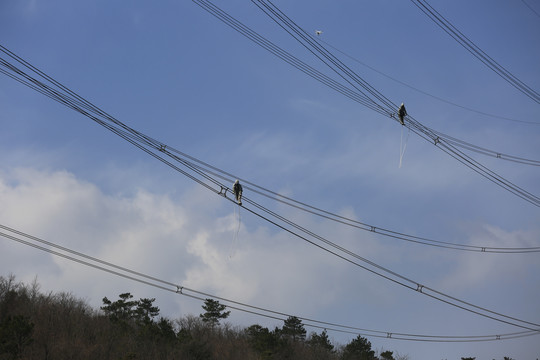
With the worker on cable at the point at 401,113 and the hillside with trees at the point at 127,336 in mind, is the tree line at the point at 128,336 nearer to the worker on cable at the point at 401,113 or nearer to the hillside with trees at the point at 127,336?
the hillside with trees at the point at 127,336

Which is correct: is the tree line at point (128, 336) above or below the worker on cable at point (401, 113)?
below

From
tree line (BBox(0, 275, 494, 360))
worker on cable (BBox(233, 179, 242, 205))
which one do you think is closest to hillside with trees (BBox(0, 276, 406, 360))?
tree line (BBox(0, 275, 494, 360))

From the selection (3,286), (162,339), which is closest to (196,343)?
(162,339)

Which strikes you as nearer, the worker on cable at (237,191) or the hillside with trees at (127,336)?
the worker on cable at (237,191)

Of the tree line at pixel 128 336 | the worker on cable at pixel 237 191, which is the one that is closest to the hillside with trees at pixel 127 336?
the tree line at pixel 128 336

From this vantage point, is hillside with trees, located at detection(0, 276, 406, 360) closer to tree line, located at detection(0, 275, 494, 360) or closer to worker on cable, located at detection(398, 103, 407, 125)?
tree line, located at detection(0, 275, 494, 360)

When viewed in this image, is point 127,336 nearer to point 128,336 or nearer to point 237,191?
point 128,336

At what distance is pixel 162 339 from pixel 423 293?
46.2m

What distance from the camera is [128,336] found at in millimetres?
70000

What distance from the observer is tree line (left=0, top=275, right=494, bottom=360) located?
2285 inches

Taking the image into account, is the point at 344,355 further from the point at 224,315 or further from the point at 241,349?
the point at 224,315

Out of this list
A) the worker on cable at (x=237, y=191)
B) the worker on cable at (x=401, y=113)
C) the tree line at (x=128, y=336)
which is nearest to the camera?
the worker on cable at (x=237, y=191)

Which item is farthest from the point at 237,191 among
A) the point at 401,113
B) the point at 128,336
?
the point at 128,336

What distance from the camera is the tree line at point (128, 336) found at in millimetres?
58031
